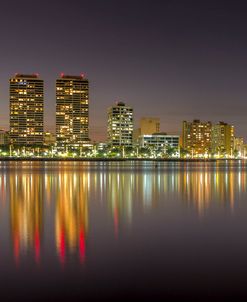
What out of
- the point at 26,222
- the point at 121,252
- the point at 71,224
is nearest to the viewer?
the point at 121,252

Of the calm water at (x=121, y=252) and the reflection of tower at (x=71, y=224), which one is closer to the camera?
the calm water at (x=121, y=252)

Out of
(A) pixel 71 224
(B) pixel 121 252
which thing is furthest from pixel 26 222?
(B) pixel 121 252

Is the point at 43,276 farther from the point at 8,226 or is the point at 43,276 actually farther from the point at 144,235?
the point at 8,226

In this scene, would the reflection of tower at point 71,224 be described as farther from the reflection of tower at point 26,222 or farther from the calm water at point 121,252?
the reflection of tower at point 26,222

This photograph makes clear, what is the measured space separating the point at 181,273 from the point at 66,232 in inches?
264

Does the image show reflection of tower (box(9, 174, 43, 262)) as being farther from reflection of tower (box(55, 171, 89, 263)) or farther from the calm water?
reflection of tower (box(55, 171, 89, 263))

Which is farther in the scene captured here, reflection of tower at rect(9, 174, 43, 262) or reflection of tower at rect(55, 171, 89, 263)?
reflection of tower at rect(9, 174, 43, 262)

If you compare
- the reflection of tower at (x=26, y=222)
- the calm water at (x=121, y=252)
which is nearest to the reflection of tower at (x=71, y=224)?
the calm water at (x=121, y=252)

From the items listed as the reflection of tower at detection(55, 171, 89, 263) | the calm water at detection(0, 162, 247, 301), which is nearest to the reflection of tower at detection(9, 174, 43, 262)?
the calm water at detection(0, 162, 247, 301)

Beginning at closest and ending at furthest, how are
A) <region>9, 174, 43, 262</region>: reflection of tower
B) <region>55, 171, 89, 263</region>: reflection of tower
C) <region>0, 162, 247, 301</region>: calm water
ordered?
<region>0, 162, 247, 301</region>: calm water < <region>55, 171, 89, 263</region>: reflection of tower < <region>9, 174, 43, 262</region>: reflection of tower

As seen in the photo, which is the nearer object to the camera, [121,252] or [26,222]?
[121,252]

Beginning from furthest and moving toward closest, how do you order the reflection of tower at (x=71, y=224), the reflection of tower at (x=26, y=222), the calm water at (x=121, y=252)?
the reflection of tower at (x=26, y=222), the reflection of tower at (x=71, y=224), the calm water at (x=121, y=252)

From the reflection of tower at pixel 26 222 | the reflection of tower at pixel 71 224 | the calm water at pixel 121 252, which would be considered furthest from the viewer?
the reflection of tower at pixel 26 222

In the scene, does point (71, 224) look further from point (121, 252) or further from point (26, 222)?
point (121, 252)
